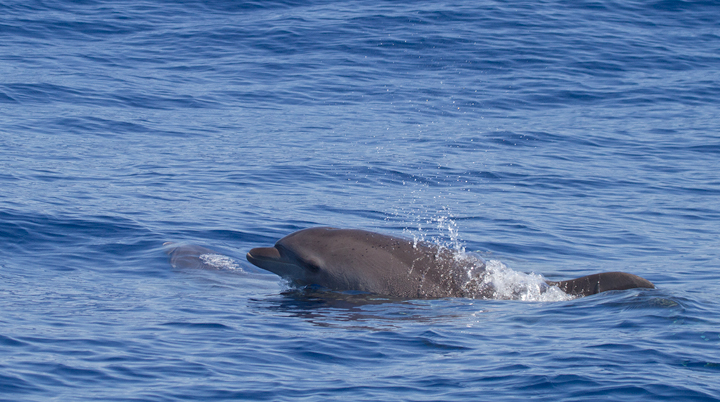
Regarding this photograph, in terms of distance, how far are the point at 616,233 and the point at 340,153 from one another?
795 cm

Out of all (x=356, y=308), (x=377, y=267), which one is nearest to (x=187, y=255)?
(x=377, y=267)

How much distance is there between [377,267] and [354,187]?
8.39m

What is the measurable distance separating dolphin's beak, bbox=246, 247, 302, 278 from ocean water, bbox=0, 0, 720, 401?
45cm

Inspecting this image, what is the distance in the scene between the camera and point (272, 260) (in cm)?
1184

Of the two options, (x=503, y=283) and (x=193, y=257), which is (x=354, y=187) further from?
(x=503, y=283)

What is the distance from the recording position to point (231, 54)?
34062mm

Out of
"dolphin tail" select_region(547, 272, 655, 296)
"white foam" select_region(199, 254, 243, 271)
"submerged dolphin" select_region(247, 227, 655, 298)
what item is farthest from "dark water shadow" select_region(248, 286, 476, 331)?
"white foam" select_region(199, 254, 243, 271)

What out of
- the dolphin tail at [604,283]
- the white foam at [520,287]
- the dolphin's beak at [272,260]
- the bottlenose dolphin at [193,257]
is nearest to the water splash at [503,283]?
the white foam at [520,287]

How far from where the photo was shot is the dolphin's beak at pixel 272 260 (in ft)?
38.7

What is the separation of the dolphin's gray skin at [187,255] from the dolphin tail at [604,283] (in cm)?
551

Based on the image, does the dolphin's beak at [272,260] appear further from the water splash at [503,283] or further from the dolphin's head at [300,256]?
the water splash at [503,283]

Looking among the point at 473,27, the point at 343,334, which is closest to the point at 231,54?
the point at 473,27

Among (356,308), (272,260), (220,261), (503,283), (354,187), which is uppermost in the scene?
(272,260)

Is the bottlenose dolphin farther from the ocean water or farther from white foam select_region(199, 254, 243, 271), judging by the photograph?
the ocean water
